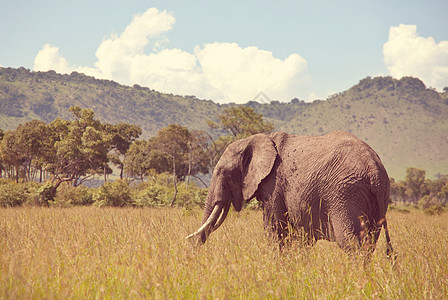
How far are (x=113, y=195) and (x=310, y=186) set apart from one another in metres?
18.7

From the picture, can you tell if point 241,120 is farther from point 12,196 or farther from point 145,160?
point 12,196

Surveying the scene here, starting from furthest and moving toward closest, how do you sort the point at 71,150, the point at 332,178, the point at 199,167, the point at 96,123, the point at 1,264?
1. the point at 199,167
2. the point at 96,123
3. the point at 71,150
4. the point at 332,178
5. the point at 1,264

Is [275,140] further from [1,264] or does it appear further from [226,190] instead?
[1,264]

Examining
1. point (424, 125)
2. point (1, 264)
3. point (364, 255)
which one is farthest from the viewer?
point (424, 125)

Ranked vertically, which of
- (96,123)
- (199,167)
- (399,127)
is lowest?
(199,167)

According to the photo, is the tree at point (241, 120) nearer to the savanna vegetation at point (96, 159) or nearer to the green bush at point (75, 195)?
the savanna vegetation at point (96, 159)

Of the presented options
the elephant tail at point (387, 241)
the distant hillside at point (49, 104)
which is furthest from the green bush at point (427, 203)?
the distant hillside at point (49, 104)

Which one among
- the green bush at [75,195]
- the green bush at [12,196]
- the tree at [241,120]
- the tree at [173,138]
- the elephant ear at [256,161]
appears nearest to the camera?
the elephant ear at [256,161]

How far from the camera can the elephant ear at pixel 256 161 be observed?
635 centimetres

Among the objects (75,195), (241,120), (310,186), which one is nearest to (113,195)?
(75,195)

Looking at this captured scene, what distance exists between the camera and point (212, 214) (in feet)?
22.2

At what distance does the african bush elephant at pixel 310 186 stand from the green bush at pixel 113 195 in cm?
1661

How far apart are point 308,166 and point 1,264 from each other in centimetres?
418

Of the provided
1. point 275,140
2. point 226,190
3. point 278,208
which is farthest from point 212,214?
point 275,140
